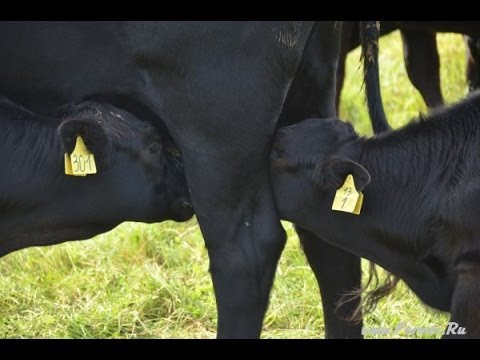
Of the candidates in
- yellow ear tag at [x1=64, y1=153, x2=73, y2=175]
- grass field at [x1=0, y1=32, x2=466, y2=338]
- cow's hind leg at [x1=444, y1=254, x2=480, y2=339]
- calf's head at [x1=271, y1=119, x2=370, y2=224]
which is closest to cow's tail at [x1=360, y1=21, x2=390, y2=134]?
grass field at [x1=0, y1=32, x2=466, y2=338]

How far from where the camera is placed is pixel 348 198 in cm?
488

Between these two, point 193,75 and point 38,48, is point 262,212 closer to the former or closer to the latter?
point 193,75

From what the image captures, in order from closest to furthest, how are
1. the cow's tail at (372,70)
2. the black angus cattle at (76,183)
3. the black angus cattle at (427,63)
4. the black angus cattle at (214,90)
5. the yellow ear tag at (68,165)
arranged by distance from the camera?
the black angus cattle at (214,90) < the yellow ear tag at (68,165) < the black angus cattle at (76,183) < the cow's tail at (372,70) < the black angus cattle at (427,63)

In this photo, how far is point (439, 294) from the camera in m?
5.04

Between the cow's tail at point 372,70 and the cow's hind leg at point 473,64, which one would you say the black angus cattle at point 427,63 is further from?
the cow's tail at point 372,70

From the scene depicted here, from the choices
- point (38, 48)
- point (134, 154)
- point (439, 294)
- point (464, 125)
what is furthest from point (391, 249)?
point (38, 48)

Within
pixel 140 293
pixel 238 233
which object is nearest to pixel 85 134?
pixel 238 233

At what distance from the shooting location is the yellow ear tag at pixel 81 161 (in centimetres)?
493

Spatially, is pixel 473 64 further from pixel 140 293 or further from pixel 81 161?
pixel 81 161

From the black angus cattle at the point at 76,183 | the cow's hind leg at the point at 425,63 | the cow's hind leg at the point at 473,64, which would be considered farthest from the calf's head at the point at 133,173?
the cow's hind leg at the point at 473,64

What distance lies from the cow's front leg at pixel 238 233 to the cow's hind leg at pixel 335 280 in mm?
650

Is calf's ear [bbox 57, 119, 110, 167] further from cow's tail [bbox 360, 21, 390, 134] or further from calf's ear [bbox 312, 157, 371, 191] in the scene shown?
cow's tail [bbox 360, 21, 390, 134]

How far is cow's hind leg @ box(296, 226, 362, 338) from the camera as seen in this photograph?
550 cm
